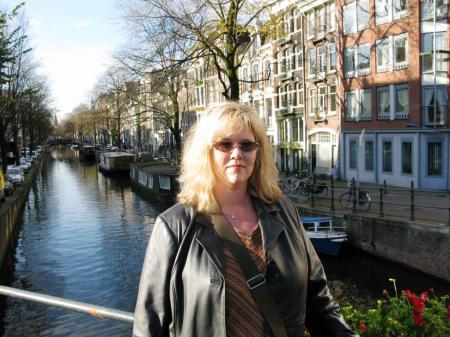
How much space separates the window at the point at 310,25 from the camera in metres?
29.3

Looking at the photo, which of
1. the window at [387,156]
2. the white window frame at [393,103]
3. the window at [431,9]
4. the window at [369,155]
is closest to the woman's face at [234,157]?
the window at [431,9]

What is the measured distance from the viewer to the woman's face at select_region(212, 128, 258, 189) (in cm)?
211

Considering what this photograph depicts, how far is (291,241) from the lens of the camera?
2.05 m

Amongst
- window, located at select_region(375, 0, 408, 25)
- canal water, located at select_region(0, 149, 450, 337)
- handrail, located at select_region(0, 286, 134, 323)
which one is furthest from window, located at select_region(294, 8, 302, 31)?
handrail, located at select_region(0, 286, 134, 323)

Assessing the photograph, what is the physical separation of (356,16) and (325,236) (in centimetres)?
1424

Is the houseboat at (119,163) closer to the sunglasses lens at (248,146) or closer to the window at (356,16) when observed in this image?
the window at (356,16)

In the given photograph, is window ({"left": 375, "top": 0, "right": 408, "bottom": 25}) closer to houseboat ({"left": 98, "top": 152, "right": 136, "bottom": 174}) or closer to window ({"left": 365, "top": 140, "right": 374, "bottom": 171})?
window ({"left": 365, "top": 140, "right": 374, "bottom": 171})

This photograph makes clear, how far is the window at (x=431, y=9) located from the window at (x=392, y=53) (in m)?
1.24

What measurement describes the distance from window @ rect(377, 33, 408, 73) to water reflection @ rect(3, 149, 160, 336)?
13.3 m

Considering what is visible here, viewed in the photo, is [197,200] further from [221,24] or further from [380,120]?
[380,120]

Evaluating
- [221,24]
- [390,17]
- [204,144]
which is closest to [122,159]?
[390,17]

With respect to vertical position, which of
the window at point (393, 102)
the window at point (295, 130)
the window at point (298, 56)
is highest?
the window at point (298, 56)

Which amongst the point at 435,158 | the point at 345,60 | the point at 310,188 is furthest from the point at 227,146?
the point at 345,60

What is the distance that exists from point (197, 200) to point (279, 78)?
32571mm
